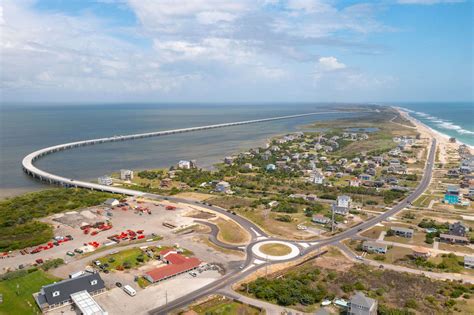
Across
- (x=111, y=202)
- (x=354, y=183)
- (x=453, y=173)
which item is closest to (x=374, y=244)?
(x=354, y=183)

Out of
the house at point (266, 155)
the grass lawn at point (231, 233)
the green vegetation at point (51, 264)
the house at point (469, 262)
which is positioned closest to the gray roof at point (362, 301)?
the house at point (469, 262)

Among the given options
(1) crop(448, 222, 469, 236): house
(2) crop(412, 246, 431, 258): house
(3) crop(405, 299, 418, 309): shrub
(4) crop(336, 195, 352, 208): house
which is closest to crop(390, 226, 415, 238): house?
(2) crop(412, 246, 431, 258): house

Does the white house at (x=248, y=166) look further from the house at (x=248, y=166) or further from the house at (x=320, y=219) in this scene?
the house at (x=320, y=219)

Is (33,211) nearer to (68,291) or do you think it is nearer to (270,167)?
(68,291)

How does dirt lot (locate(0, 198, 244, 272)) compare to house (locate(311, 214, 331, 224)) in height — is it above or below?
below

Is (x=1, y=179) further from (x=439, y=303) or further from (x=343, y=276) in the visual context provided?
(x=439, y=303)

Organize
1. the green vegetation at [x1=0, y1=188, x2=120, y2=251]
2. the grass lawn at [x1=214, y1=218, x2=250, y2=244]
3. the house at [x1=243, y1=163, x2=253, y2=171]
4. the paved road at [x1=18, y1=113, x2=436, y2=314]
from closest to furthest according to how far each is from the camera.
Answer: the paved road at [x1=18, y1=113, x2=436, y2=314], the green vegetation at [x1=0, y1=188, x2=120, y2=251], the grass lawn at [x1=214, y1=218, x2=250, y2=244], the house at [x1=243, y1=163, x2=253, y2=171]

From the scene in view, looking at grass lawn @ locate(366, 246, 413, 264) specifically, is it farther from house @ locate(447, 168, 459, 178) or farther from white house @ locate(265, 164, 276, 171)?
house @ locate(447, 168, 459, 178)

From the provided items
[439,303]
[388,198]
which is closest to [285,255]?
[439,303]
